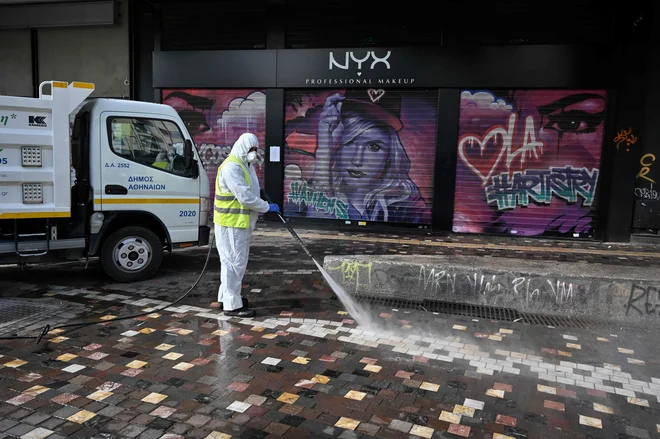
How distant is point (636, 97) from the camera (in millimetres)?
10539

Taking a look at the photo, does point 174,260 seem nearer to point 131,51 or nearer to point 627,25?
point 131,51

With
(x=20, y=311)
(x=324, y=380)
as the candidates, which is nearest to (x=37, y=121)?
(x=20, y=311)

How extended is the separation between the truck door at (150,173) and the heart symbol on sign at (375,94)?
5.48m

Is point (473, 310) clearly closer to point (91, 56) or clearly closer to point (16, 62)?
point (91, 56)

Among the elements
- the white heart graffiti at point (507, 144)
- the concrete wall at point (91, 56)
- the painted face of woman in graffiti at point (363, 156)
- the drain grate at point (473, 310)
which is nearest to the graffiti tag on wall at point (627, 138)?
the white heart graffiti at point (507, 144)

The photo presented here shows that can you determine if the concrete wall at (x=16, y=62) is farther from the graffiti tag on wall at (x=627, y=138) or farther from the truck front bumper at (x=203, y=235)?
the graffiti tag on wall at (x=627, y=138)

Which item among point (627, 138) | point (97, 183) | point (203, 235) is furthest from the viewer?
point (627, 138)

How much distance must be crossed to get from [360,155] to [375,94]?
1391mm

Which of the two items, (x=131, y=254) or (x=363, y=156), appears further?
(x=363, y=156)

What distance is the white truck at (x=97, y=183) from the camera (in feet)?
20.8

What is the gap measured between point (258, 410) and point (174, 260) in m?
5.54

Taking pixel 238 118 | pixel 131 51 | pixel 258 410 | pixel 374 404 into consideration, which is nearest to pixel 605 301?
pixel 374 404

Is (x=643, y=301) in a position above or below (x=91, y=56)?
below

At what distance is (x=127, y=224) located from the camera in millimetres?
7320
